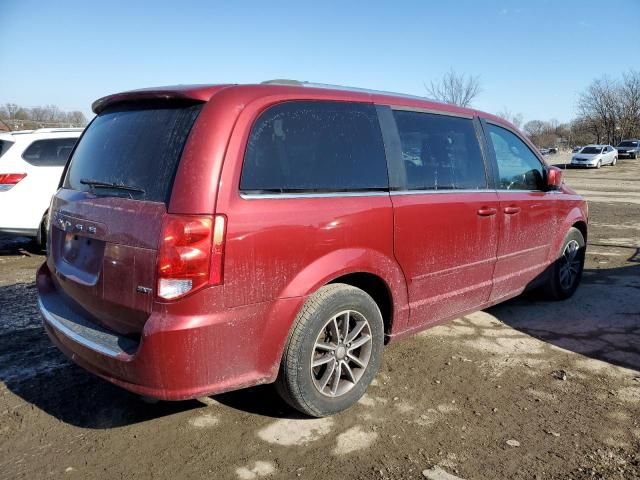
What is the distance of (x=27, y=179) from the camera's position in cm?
712

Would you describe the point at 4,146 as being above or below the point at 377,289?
above

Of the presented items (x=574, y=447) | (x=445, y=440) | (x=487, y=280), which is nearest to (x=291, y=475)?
(x=445, y=440)

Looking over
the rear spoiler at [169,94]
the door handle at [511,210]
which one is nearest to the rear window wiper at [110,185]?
the rear spoiler at [169,94]

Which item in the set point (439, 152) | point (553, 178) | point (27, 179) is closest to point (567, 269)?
point (553, 178)

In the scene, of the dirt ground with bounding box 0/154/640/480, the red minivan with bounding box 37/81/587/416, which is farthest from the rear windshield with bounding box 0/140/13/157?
the red minivan with bounding box 37/81/587/416

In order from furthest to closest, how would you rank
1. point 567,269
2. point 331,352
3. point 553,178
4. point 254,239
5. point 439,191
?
point 567,269, point 553,178, point 439,191, point 331,352, point 254,239

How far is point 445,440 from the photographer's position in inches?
112

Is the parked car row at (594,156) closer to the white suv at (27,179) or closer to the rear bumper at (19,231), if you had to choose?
the white suv at (27,179)

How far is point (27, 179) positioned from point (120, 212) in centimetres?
546

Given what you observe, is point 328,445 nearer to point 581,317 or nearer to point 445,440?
point 445,440

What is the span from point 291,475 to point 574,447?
4.95ft

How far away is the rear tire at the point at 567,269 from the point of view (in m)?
5.18

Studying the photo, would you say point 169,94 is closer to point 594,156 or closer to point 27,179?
point 27,179

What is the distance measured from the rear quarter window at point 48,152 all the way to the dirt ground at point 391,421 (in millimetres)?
3589
